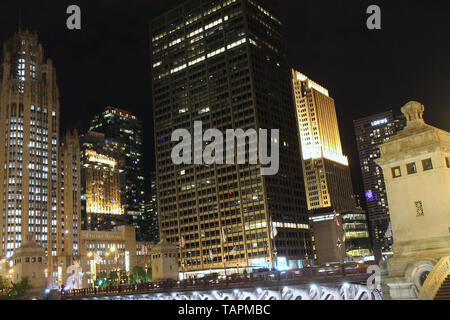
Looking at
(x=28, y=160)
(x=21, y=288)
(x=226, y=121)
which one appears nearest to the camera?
(x=21, y=288)

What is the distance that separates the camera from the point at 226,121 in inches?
6713

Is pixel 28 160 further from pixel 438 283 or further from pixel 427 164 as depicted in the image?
pixel 438 283

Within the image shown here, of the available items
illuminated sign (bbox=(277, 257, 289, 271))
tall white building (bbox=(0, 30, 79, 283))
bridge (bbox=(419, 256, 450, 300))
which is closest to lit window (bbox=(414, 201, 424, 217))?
bridge (bbox=(419, 256, 450, 300))

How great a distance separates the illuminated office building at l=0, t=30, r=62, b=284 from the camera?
176500 millimetres

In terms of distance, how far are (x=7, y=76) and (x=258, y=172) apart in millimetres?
113090

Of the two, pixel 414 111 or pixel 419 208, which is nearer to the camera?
pixel 419 208

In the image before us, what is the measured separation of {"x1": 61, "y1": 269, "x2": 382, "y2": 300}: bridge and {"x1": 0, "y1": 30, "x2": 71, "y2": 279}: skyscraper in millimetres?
130476

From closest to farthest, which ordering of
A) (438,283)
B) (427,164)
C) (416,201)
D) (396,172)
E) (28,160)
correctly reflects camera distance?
(438,283), (427,164), (416,201), (396,172), (28,160)

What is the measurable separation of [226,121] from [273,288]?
412 feet

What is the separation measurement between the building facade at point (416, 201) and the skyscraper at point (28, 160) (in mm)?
162020

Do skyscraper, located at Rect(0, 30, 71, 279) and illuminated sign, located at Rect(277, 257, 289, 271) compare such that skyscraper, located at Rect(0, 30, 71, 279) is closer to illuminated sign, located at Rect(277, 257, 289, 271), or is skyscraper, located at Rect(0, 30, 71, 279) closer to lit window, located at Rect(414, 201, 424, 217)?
illuminated sign, located at Rect(277, 257, 289, 271)

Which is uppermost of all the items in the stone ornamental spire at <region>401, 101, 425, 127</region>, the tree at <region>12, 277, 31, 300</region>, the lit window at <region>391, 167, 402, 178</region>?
the stone ornamental spire at <region>401, 101, 425, 127</region>

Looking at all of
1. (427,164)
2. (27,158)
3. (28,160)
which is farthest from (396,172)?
(28,160)

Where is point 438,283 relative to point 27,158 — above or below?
below
